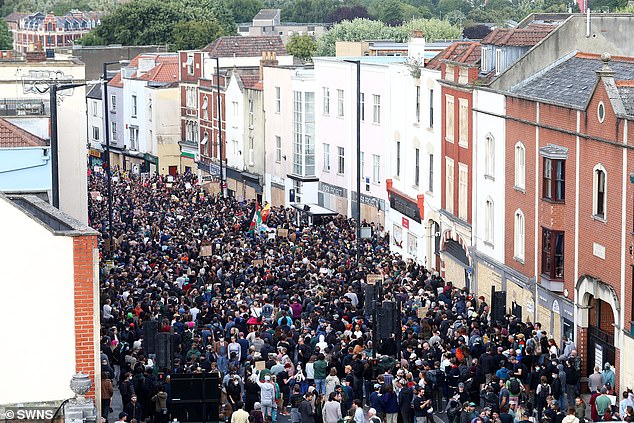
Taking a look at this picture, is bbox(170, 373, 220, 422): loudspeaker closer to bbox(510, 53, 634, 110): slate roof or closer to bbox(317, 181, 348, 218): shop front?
bbox(510, 53, 634, 110): slate roof

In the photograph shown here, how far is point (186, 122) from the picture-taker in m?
99.1

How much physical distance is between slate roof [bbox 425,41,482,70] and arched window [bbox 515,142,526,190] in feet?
23.6

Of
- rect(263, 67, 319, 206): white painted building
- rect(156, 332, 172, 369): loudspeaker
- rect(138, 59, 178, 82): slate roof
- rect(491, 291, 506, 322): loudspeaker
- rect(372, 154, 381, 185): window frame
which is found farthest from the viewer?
rect(138, 59, 178, 82): slate roof

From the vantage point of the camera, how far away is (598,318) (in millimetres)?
37656

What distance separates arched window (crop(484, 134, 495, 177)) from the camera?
47781 millimetres

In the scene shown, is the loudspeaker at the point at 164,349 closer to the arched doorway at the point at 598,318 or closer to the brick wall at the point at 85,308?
the brick wall at the point at 85,308

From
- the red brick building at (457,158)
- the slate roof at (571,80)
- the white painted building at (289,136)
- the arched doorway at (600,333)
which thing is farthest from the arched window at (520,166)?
the white painted building at (289,136)

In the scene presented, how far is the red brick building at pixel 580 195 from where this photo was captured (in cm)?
3591

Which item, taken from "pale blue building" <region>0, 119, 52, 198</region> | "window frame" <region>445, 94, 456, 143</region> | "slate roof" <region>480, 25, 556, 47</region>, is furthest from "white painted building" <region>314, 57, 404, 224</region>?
"pale blue building" <region>0, 119, 52, 198</region>

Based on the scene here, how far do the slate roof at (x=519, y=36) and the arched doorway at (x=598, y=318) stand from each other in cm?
1240

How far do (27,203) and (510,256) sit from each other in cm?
2319

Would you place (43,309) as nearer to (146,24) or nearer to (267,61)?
(267,61)

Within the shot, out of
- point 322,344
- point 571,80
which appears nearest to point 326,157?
point 571,80

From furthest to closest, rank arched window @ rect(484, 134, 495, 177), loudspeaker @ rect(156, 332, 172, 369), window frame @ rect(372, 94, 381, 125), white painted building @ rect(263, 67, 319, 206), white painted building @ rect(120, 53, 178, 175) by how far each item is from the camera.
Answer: white painted building @ rect(120, 53, 178, 175)
white painted building @ rect(263, 67, 319, 206)
window frame @ rect(372, 94, 381, 125)
arched window @ rect(484, 134, 495, 177)
loudspeaker @ rect(156, 332, 172, 369)
